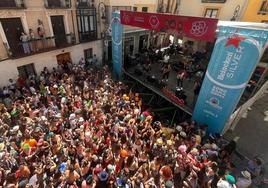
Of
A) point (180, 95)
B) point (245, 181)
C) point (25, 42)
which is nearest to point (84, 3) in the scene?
point (25, 42)

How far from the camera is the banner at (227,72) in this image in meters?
7.54

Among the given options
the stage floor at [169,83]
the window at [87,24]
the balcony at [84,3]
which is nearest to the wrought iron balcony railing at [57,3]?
the balcony at [84,3]

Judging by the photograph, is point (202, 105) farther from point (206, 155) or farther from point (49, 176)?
point (49, 176)

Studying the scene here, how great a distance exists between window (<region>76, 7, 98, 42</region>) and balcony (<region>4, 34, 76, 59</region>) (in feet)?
4.26

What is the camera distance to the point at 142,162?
25.0 feet

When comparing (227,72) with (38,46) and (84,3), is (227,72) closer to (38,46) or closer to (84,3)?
(38,46)

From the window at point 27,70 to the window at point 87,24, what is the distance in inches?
215

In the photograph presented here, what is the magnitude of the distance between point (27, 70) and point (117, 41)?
8.28 m

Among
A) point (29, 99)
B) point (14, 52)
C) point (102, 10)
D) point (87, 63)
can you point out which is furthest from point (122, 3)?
point (29, 99)

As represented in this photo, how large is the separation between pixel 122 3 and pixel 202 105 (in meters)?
15.2

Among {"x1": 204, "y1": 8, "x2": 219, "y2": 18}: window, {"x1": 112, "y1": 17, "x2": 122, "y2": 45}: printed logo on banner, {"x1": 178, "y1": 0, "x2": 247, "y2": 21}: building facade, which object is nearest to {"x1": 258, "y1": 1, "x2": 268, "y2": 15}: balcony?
{"x1": 178, "y1": 0, "x2": 247, "y2": 21}: building facade

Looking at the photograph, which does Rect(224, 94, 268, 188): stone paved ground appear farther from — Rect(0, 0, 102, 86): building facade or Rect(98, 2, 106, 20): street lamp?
Rect(98, 2, 106, 20): street lamp

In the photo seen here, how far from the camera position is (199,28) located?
938 centimetres

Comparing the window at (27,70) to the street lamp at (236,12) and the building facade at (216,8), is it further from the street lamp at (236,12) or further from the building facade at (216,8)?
the street lamp at (236,12)
